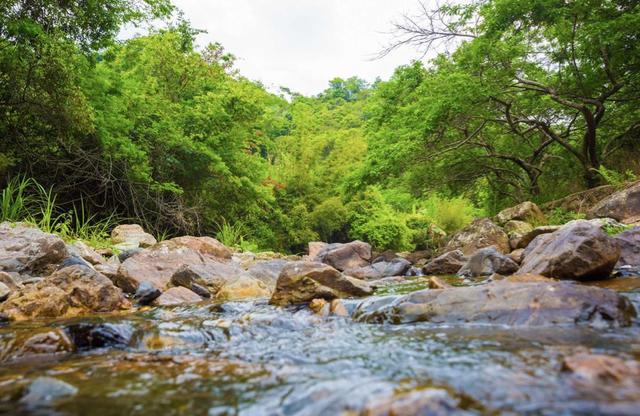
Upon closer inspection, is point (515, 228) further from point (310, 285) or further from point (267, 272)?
point (310, 285)

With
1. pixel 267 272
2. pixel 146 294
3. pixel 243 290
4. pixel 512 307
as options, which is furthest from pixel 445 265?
pixel 146 294

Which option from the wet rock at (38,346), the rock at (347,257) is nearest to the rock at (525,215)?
the rock at (347,257)

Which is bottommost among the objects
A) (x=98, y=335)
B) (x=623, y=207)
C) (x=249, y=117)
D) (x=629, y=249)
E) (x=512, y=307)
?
(x=98, y=335)

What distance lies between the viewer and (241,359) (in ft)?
8.20

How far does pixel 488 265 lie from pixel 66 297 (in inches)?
230

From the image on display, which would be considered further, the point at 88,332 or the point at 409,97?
the point at 409,97

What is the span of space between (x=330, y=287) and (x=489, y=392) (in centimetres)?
317

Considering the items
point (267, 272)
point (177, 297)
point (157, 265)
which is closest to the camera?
point (177, 297)

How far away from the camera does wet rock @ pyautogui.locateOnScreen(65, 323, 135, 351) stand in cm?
297

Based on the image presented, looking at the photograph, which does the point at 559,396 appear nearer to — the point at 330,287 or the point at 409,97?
the point at 330,287

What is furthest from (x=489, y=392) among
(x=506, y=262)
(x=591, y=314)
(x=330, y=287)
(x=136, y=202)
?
(x=136, y=202)

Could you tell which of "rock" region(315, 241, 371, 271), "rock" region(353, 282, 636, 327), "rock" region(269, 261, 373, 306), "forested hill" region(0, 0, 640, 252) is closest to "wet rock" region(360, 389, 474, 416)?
"rock" region(353, 282, 636, 327)

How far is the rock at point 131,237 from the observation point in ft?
29.7

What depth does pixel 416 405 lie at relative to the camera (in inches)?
58.1
